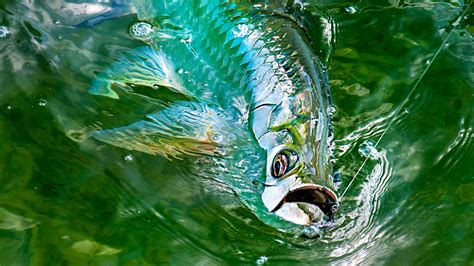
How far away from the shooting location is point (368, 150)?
2.74 m

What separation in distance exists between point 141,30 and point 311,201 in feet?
A: 4.86

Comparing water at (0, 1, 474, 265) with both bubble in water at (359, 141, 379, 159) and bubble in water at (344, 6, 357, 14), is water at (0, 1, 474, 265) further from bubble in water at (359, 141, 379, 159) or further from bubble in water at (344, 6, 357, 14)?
bubble in water at (344, 6, 357, 14)

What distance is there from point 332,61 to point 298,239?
43.9 inches

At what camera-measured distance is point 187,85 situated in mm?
2896

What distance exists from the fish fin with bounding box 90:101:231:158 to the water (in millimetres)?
52

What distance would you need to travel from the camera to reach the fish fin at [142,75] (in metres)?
2.91

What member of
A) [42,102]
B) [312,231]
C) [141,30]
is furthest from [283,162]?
[141,30]

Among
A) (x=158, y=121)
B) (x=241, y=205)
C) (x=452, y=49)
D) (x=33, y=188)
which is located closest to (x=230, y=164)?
(x=241, y=205)

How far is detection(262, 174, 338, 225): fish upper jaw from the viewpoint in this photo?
2129 millimetres

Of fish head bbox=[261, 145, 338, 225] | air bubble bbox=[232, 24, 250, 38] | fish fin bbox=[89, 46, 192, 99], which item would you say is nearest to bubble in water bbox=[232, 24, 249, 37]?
air bubble bbox=[232, 24, 250, 38]

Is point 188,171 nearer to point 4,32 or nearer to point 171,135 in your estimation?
point 171,135

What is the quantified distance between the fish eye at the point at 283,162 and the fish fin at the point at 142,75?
29.3 inches

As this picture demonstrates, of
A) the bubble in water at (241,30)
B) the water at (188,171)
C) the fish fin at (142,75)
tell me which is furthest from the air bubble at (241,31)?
the water at (188,171)

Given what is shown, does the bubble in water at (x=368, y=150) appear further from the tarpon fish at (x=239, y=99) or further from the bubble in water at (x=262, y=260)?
the bubble in water at (x=262, y=260)
